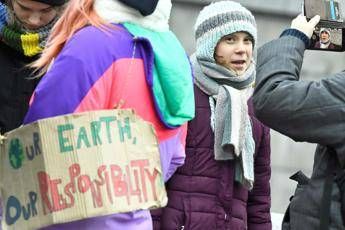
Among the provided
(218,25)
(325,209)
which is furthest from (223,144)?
(325,209)

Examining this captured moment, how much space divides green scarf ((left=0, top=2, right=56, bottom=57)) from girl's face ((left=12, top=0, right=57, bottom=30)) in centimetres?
2

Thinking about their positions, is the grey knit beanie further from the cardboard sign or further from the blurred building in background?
the blurred building in background

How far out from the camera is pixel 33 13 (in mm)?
2906

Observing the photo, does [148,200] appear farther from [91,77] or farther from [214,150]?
[214,150]

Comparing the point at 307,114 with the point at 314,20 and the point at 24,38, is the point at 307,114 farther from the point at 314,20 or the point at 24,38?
the point at 24,38

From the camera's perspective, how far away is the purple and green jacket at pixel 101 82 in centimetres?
229

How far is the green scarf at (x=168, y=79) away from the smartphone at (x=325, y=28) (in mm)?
444

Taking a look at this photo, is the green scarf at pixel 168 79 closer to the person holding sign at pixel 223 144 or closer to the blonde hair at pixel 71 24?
the blonde hair at pixel 71 24

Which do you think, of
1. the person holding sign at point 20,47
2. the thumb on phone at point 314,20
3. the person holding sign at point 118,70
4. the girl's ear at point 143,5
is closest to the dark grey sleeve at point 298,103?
the thumb on phone at point 314,20

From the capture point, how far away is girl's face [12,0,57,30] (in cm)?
288

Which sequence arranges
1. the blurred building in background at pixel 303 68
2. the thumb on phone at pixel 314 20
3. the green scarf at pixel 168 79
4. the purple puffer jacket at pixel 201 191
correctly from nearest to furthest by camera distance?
1. the green scarf at pixel 168 79
2. the thumb on phone at pixel 314 20
3. the purple puffer jacket at pixel 201 191
4. the blurred building in background at pixel 303 68

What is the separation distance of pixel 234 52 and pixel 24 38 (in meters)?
1.42

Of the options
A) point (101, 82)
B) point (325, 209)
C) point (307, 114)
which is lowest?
point (325, 209)

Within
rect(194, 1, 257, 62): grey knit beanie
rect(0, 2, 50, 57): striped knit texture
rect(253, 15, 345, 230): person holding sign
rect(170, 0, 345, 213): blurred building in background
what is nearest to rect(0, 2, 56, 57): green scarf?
rect(0, 2, 50, 57): striped knit texture
